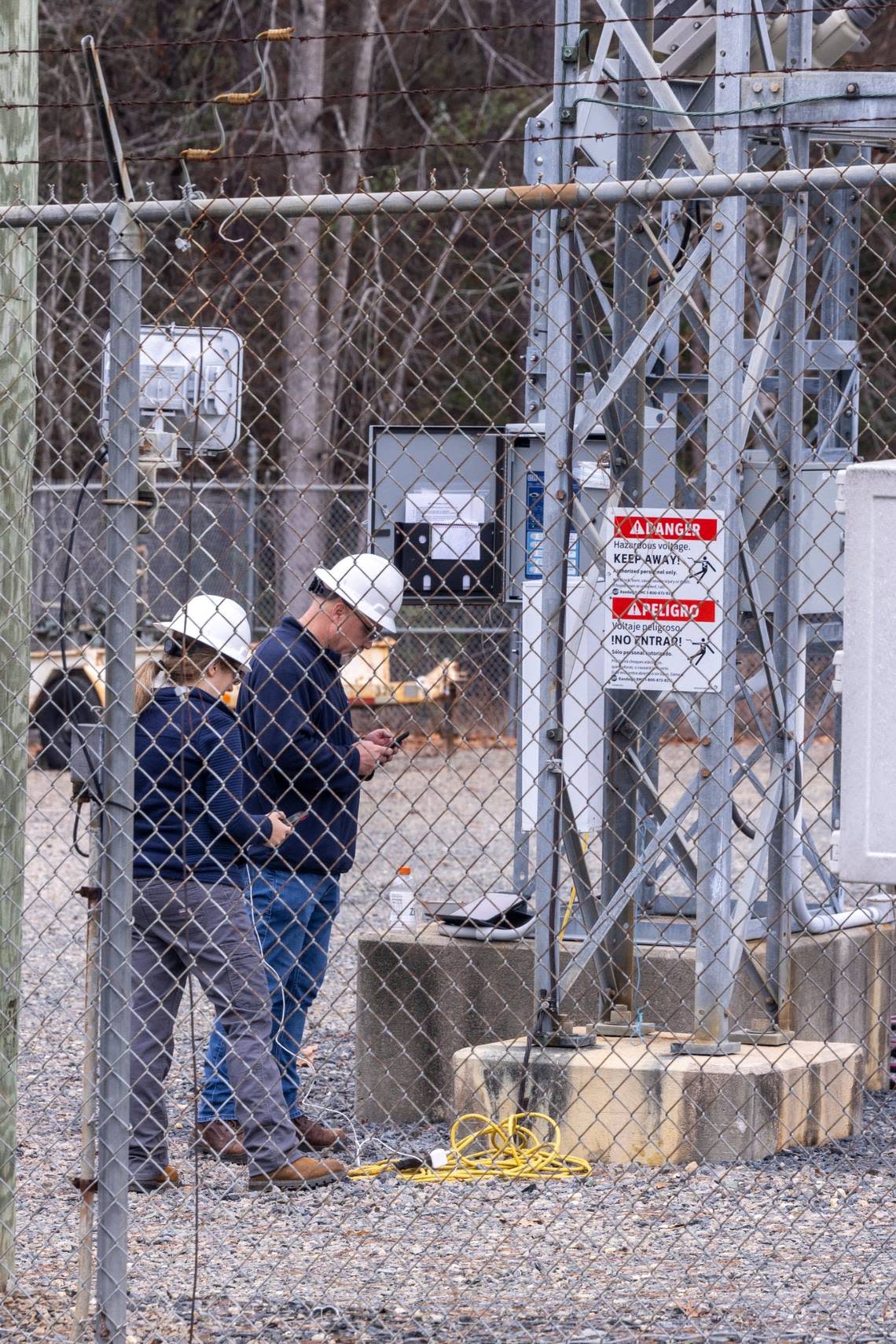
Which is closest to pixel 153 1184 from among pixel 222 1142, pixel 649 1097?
pixel 222 1142

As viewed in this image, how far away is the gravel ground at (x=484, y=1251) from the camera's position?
457 cm

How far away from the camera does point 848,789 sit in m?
3.83

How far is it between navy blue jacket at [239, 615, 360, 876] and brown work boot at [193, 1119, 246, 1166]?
3.20 feet

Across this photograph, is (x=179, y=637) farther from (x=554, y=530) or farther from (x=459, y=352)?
(x=459, y=352)

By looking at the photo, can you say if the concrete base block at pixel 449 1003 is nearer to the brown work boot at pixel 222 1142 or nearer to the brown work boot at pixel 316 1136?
the brown work boot at pixel 316 1136

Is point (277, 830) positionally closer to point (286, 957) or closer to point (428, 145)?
point (286, 957)

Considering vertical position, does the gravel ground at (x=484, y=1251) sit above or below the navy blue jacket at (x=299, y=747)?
below

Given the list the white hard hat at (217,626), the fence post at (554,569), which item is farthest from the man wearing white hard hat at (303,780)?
the fence post at (554,569)

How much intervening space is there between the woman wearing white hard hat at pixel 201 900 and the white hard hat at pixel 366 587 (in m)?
0.42

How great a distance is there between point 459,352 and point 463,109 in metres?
4.38

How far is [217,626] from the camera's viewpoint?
6105mm

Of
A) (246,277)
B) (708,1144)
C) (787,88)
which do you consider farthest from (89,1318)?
(246,277)

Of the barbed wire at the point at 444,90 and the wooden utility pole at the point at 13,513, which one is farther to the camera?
the wooden utility pole at the point at 13,513

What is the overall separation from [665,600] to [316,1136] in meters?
2.52
